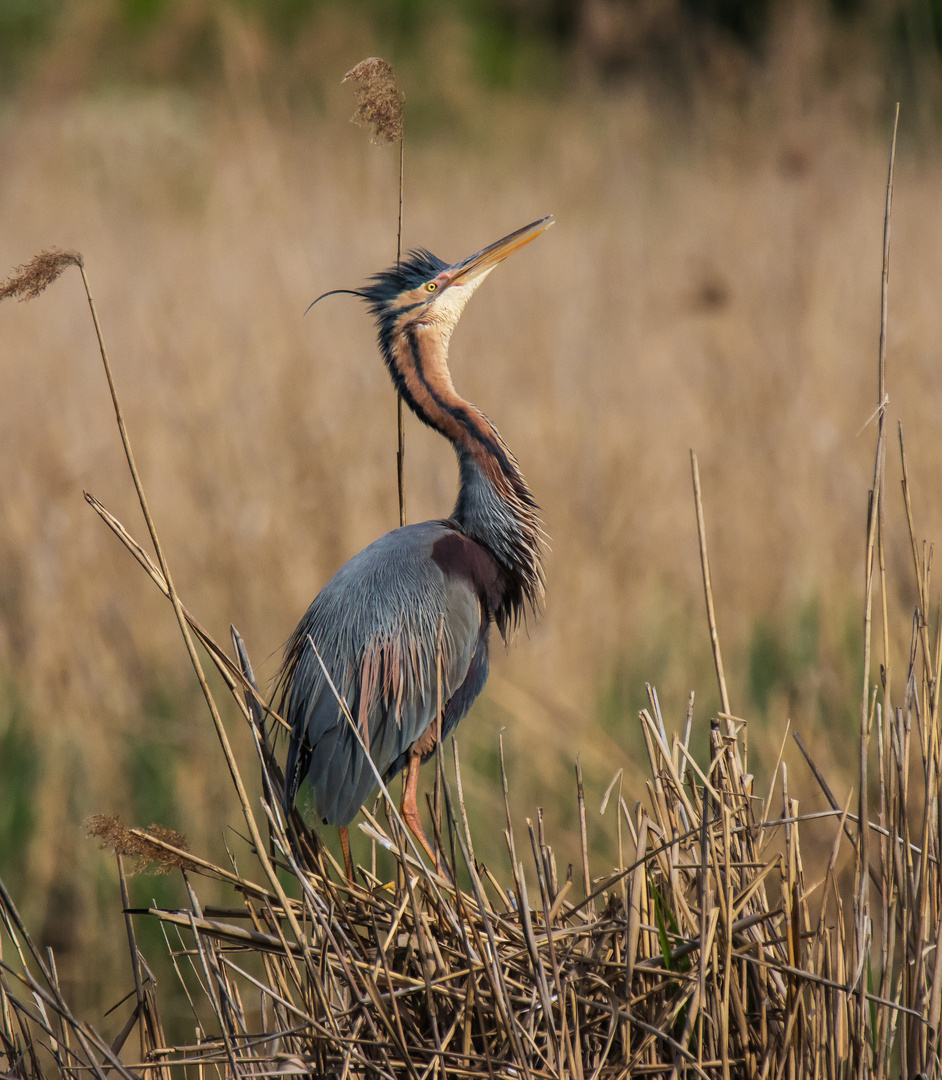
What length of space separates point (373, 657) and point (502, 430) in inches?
113

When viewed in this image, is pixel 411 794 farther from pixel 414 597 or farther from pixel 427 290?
pixel 427 290

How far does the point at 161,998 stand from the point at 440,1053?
237cm

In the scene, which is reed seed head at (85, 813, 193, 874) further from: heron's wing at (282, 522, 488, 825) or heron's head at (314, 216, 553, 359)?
heron's head at (314, 216, 553, 359)

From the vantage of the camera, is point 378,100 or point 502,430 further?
point 502,430

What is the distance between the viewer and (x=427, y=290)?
82.2 inches

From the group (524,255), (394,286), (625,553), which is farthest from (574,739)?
(524,255)

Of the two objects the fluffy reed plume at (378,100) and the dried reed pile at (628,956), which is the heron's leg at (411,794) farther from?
the fluffy reed plume at (378,100)

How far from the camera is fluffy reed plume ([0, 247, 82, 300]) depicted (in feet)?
4.27

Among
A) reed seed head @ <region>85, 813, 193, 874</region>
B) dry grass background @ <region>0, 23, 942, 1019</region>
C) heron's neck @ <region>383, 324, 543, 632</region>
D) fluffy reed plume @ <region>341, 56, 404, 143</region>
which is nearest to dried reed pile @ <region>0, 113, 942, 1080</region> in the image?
reed seed head @ <region>85, 813, 193, 874</region>

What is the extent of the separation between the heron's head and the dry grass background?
161cm

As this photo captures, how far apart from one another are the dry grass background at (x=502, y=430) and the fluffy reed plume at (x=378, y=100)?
2087 millimetres

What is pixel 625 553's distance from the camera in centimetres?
439

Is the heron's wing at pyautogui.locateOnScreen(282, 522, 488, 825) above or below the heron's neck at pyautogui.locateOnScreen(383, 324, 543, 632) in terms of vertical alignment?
below

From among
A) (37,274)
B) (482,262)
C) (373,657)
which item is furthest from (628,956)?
(482,262)
